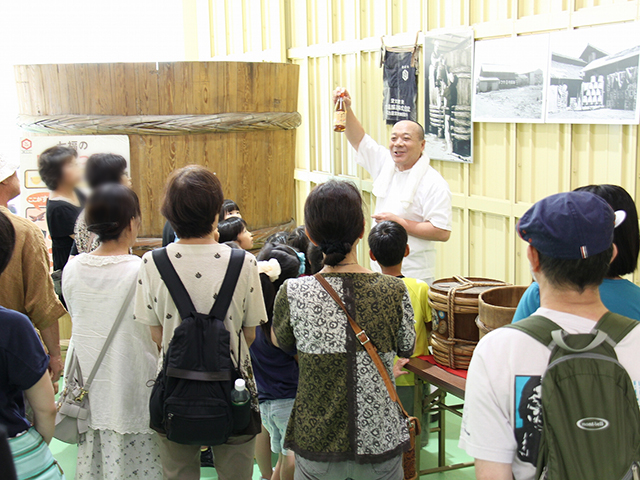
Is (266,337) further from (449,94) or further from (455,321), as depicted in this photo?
(449,94)

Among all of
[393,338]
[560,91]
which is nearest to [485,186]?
[560,91]

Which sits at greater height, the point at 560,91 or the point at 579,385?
the point at 560,91

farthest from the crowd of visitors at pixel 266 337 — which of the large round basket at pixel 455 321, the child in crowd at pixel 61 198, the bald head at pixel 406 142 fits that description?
the bald head at pixel 406 142

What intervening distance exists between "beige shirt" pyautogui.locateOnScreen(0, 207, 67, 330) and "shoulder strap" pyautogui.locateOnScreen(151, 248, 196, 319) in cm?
80

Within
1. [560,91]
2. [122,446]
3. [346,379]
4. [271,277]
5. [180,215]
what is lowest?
[122,446]

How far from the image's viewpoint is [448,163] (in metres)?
5.01

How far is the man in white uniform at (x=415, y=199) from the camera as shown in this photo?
154 inches

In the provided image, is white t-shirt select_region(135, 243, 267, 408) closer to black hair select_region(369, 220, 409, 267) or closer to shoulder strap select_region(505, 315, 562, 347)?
black hair select_region(369, 220, 409, 267)

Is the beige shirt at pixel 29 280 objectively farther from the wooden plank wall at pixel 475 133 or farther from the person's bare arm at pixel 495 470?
the wooden plank wall at pixel 475 133

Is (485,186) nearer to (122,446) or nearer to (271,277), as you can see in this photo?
(271,277)

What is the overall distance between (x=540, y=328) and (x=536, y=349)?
0.16 feet

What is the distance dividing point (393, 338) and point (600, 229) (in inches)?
33.5

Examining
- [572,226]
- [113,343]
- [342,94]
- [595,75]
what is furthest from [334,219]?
[342,94]

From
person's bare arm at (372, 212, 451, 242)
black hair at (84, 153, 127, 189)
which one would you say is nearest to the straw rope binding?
black hair at (84, 153, 127, 189)
